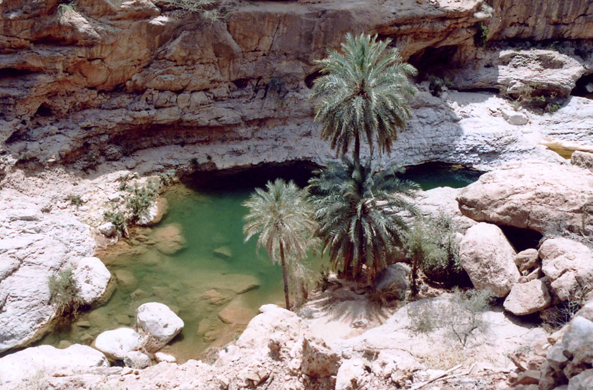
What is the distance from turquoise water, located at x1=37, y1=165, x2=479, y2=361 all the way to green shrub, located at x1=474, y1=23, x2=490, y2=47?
42.2 feet

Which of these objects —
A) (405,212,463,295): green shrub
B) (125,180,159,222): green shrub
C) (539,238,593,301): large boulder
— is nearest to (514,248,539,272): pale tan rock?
(539,238,593,301): large boulder

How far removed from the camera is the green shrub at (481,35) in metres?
32.4

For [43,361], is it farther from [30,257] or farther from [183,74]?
[183,74]

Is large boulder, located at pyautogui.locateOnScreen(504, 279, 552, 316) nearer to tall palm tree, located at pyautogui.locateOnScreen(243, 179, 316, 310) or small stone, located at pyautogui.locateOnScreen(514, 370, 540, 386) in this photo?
small stone, located at pyautogui.locateOnScreen(514, 370, 540, 386)

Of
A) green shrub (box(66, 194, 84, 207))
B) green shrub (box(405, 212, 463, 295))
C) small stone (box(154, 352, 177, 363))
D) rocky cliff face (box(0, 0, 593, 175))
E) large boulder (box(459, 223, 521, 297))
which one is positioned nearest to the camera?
large boulder (box(459, 223, 521, 297))

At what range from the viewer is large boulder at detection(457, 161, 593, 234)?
16.5 m

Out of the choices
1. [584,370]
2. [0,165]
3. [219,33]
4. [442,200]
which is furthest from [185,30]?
[584,370]

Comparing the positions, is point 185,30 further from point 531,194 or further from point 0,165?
point 531,194

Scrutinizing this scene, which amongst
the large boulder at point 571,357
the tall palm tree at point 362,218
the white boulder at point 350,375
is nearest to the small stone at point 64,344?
the tall palm tree at point 362,218

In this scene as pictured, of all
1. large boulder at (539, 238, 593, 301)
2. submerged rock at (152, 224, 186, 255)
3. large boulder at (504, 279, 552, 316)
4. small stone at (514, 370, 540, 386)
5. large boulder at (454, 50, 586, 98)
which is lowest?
submerged rock at (152, 224, 186, 255)

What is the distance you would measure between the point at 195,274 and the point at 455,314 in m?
11.1

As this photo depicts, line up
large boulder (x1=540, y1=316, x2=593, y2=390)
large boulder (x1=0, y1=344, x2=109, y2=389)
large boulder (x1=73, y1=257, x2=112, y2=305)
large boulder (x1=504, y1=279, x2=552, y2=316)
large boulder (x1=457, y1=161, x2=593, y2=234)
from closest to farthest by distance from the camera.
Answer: large boulder (x1=540, y1=316, x2=593, y2=390), large boulder (x1=0, y1=344, x2=109, y2=389), large boulder (x1=504, y1=279, x2=552, y2=316), large boulder (x1=457, y1=161, x2=593, y2=234), large boulder (x1=73, y1=257, x2=112, y2=305)

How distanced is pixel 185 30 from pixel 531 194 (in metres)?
19.4

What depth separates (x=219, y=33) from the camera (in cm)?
2708
